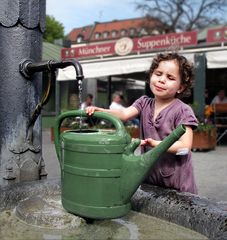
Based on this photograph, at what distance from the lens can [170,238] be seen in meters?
1.33

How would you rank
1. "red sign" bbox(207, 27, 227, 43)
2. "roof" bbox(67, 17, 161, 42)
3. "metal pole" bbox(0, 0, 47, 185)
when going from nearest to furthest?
"metal pole" bbox(0, 0, 47, 185) < "red sign" bbox(207, 27, 227, 43) < "roof" bbox(67, 17, 161, 42)

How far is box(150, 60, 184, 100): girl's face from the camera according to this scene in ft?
5.53

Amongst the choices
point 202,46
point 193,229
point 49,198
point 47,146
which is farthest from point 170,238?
point 202,46

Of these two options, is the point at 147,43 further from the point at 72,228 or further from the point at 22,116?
the point at 72,228

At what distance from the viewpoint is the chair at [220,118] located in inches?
299

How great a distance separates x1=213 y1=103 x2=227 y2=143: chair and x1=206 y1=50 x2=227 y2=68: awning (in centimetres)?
78

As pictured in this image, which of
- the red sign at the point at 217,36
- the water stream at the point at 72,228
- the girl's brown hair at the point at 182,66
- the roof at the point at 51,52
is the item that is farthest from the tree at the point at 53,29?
the water stream at the point at 72,228

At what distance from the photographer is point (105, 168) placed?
1236mm

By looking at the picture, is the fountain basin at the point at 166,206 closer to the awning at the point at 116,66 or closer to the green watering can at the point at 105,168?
the green watering can at the point at 105,168

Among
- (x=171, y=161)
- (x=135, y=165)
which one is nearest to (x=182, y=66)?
(x=171, y=161)

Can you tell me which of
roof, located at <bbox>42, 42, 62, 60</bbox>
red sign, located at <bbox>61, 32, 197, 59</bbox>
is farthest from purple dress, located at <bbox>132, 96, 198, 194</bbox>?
roof, located at <bbox>42, 42, 62, 60</bbox>

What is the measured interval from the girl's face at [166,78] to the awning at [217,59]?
5.87m

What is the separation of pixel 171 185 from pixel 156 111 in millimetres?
351

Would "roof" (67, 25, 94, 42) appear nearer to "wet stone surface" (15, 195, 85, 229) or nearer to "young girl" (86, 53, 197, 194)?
"young girl" (86, 53, 197, 194)
